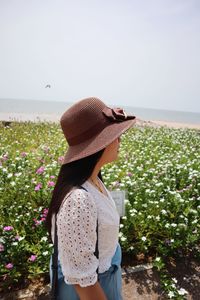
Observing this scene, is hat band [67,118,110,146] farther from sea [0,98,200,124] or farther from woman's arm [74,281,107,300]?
sea [0,98,200,124]

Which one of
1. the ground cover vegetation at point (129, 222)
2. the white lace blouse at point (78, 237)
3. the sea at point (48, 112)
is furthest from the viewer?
the sea at point (48, 112)

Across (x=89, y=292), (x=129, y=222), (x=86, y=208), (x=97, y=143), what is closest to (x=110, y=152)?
(x=97, y=143)

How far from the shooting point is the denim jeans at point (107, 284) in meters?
1.46

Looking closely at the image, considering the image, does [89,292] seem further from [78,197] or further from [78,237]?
[78,197]

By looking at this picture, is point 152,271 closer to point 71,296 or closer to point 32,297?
point 32,297

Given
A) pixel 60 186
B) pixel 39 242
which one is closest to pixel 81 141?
pixel 60 186

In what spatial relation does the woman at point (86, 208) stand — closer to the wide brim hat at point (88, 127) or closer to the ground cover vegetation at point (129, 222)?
the wide brim hat at point (88, 127)

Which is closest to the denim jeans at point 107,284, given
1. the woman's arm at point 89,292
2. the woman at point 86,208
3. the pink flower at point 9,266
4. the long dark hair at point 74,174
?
the woman at point 86,208

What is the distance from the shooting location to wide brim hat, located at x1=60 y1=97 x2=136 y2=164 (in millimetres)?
1399

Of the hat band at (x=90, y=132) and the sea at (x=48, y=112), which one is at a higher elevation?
the hat band at (x=90, y=132)

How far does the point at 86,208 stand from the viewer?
4.25 ft

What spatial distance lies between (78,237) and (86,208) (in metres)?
0.13

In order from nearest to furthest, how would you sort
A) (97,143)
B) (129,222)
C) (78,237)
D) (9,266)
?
1. (78,237)
2. (97,143)
3. (9,266)
4. (129,222)

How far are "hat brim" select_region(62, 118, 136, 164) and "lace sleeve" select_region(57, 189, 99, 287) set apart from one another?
19cm
